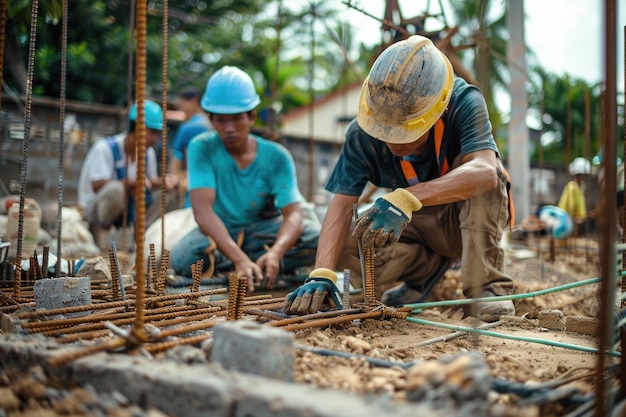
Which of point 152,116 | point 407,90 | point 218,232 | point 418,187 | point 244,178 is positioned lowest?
point 218,232

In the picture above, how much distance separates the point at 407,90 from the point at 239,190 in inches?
71.5

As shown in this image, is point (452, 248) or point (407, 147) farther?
point (452, 248)

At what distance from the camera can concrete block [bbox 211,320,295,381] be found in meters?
1.51

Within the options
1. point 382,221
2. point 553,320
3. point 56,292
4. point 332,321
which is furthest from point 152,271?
point 553,320

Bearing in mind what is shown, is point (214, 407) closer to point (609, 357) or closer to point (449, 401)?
point (449, 401)

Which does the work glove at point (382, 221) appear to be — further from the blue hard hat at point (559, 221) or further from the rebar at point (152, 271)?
the blue hard hat at point (559, 221)

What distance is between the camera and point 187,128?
5938 millimetres

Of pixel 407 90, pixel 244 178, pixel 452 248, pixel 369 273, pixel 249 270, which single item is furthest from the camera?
pixel 244 178

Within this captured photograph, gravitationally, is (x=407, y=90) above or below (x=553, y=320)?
above

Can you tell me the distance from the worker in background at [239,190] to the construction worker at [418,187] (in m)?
0.74

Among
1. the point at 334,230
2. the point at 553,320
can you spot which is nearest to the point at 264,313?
the point at 334,230

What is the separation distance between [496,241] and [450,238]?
1.03 ft

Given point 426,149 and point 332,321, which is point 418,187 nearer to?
point 426,149

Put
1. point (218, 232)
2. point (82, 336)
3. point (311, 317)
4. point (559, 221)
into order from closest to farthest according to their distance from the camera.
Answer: point (82, 336)
point (311, 317)
point (218, 232)
point (559, 221)
